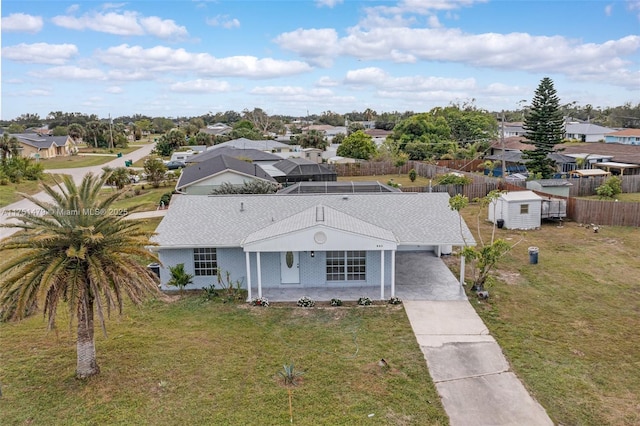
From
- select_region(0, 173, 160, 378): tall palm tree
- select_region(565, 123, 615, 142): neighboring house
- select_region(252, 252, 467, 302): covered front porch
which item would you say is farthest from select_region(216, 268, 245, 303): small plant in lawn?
select_region(565, 123, 615, 142): neighboring house

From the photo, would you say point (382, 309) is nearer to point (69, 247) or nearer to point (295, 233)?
point (295, 233)

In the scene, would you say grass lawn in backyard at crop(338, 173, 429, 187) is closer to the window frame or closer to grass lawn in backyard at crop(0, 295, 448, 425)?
the window frame

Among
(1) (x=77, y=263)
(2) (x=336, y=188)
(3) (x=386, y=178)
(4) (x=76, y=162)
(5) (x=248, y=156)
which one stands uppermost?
(5) (x=248, y=156)

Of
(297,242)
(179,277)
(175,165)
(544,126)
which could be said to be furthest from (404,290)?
(175,165)

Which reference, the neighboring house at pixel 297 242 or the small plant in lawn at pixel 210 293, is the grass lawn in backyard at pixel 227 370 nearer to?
the small plant in lawn at pixel 210 293

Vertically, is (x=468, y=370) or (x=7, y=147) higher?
(x=7, y=147)

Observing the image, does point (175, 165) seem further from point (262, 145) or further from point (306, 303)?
point (306, 303)
